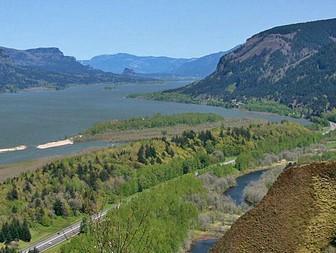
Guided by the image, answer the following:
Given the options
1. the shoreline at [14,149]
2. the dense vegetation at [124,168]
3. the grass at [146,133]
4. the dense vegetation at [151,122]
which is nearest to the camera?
the dense vegetation at [124,168]

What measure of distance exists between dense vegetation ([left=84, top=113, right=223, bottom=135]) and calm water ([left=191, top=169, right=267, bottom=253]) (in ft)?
215

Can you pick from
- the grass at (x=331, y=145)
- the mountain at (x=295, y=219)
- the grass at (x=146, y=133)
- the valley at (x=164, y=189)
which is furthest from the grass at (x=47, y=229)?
the grass at (x=331, y=145)

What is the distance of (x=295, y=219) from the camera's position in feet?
55.8

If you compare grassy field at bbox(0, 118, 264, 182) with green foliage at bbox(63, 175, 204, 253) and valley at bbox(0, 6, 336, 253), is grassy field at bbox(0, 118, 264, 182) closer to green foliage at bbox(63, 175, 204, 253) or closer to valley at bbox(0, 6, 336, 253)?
valley at bbox(0, 6, 336, 253)

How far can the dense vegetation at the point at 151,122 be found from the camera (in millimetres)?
158250

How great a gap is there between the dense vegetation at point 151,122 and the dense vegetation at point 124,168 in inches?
1659

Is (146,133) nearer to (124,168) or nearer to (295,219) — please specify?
(124,168)

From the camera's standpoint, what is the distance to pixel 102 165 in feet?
309

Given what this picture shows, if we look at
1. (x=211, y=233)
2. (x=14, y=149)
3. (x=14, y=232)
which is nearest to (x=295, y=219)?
(x=211, y=233)

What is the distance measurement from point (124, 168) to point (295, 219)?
7928cm

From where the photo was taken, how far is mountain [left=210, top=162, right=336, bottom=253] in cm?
1675

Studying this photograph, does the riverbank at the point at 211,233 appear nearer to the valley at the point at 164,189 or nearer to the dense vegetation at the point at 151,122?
the valley at the point at 164,189

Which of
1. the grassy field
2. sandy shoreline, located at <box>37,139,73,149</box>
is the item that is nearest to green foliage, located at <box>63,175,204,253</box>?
the grassy field

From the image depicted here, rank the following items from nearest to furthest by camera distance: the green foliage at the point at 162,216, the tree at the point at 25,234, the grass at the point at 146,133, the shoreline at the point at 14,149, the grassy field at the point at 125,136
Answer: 1. the green foliage at the point at 162,216
2. the tree at the point at 25,234
3. the grassy field at the point at 125,136
4. the shoreline at the point at 14,149
5. the grass at the point at 146,133
